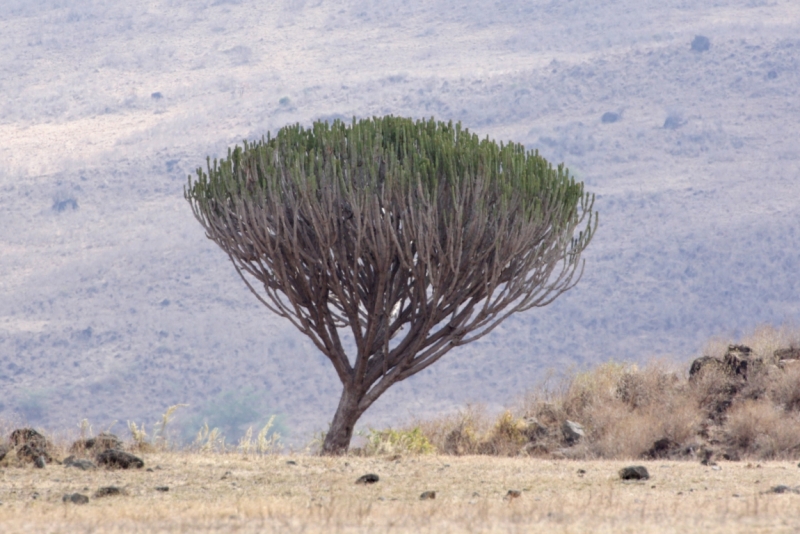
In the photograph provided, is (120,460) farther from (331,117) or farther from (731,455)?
(331,117)

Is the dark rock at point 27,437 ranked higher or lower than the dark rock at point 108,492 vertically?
lower

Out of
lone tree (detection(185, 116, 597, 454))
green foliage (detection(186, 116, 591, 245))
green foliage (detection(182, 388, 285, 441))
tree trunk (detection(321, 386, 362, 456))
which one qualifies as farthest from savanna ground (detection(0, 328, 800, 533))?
green foliage (detection(182, 388, 285, 441))

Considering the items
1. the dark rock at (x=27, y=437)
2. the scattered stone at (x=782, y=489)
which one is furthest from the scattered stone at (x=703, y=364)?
the dark rock at (x=27, y=437)

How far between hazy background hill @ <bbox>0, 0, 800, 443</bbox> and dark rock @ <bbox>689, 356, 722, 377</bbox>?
2718 centimetres

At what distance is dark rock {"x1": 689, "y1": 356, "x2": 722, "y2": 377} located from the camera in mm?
15841

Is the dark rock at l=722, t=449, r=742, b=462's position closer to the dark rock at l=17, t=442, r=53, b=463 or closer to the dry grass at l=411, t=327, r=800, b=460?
the dry grass at l=411, t=327, r=800, b=460

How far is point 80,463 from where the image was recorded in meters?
9.28

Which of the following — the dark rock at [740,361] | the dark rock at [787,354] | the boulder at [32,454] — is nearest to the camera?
the boulder at [32,454]

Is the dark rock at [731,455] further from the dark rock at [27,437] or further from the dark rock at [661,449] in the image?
the dark rock at [27,437]

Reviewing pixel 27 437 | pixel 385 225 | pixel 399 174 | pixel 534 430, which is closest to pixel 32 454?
pixel 27 437

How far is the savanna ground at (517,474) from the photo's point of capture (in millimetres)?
6277

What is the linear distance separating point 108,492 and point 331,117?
69.1m

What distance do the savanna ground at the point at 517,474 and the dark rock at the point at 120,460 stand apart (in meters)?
0.11

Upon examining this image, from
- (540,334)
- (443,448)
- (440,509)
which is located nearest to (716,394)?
(443,448)
